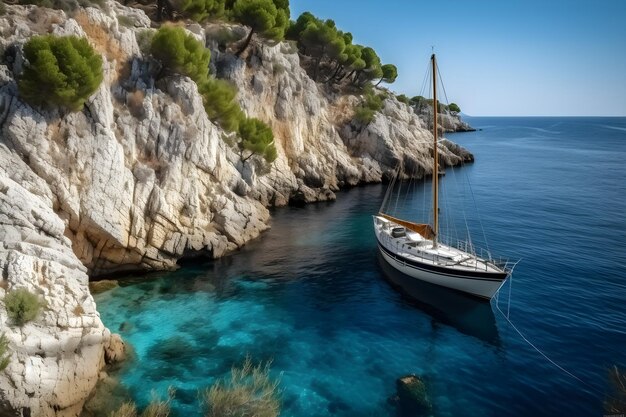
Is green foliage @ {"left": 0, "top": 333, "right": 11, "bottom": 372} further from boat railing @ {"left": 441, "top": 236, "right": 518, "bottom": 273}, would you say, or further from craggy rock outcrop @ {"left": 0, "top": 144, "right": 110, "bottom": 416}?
boat railing @ {"left": 441, "top": 236, "right": 518, "bottom": 273}

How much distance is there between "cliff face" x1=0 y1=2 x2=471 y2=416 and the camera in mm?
17297

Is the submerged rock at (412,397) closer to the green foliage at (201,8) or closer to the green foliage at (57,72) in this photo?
the green foliage at (57,72)

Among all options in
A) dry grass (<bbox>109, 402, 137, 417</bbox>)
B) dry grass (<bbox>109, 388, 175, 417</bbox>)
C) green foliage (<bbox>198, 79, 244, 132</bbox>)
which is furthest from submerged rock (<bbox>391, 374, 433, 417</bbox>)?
green foliage (<bbox>198, 79, 244, 132</bbox>)

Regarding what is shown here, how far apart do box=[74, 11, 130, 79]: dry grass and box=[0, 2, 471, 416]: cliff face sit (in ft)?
0.35

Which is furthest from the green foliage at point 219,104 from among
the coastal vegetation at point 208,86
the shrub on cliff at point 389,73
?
the shrub on cliff at point 389,73

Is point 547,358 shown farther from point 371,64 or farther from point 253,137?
point 371,64

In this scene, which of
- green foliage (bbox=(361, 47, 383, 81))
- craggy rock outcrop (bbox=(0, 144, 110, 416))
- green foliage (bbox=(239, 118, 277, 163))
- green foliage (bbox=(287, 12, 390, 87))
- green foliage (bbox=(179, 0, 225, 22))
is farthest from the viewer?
green foliage (bbox=(361, 47, 383, 81))

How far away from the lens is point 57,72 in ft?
84.1

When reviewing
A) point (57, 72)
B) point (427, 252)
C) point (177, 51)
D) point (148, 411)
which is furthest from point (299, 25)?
point (148, 411)

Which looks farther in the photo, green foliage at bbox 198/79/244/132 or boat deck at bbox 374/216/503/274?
green foliage at bbox 198/79/244/132

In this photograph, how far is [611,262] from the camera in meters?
34.2

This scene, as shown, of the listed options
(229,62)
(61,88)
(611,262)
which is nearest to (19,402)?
(61,88)

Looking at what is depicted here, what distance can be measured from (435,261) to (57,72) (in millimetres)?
30849

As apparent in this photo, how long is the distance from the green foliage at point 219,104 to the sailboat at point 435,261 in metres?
22.2
